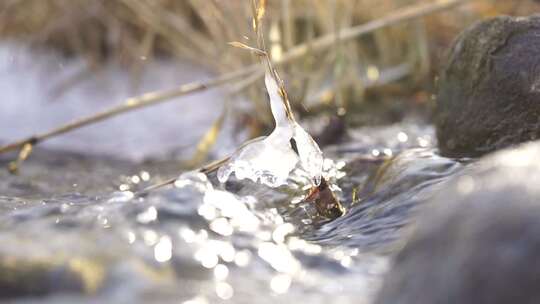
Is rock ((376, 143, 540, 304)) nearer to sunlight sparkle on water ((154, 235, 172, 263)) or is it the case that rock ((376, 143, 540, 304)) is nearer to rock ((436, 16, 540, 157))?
sunlight sparkle on water ((154, 235, 172, 263))

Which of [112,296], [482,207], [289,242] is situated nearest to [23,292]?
[112,296]

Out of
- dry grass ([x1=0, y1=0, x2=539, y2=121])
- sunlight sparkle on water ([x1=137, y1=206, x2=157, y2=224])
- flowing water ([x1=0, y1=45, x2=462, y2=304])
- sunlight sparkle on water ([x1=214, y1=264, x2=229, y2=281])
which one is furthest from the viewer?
dry grass ([x1=0, y1=0, x2=539, y2=121])

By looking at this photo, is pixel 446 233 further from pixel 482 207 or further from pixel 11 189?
pixel 11 189

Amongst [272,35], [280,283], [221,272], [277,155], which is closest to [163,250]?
[221,272]

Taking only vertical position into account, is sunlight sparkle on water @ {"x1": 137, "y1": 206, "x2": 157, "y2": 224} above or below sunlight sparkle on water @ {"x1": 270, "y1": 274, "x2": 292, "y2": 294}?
above

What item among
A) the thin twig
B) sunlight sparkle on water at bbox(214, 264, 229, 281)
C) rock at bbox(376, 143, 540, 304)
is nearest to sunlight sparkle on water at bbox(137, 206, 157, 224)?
sunlight sparkle on water at bbox(214, 264, 229, 281)

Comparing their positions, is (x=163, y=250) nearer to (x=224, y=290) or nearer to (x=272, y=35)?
(x=224, y=290)
